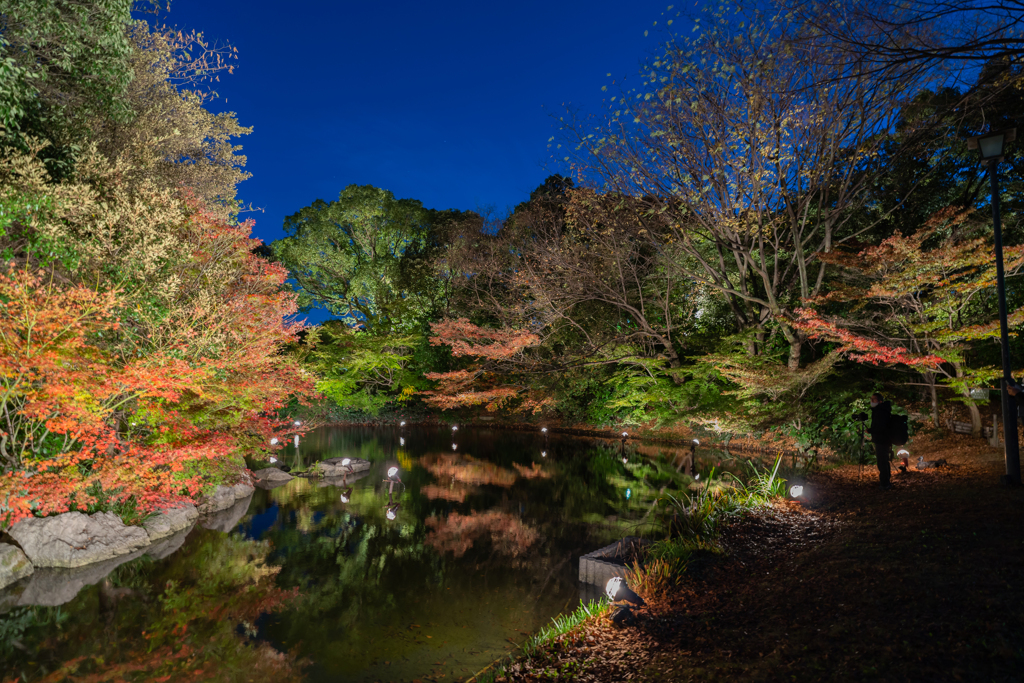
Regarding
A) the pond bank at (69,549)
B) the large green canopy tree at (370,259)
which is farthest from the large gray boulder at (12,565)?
the large green canopy tree at (370,259)

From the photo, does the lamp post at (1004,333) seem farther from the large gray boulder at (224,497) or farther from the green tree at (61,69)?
the green tree at (61,69)

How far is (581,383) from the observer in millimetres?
20078

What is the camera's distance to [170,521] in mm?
8367

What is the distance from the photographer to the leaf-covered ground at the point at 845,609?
3033mm

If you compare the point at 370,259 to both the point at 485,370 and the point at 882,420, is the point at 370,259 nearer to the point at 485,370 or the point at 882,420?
the point at 485,370

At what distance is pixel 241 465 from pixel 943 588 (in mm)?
10454

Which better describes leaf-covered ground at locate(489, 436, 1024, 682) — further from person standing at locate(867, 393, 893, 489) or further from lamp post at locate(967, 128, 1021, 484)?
person standing at locate(867, 393, 893, 489)

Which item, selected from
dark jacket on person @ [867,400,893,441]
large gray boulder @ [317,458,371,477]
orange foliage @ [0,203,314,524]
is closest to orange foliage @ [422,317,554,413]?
large gray boulder @ [317,458,371,477]

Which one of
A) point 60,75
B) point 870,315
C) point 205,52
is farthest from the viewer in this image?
point 870,315

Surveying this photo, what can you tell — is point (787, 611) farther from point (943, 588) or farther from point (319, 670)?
point (319, 670)

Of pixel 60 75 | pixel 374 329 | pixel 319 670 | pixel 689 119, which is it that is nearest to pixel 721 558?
pixel 319 670

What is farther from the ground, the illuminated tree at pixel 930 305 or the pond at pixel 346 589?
the illuminated tree at pixel 930 305

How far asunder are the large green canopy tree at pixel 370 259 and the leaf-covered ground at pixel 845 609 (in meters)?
20.5

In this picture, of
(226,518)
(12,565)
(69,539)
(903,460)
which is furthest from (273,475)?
(903,460)
